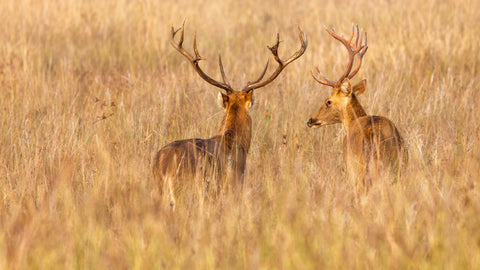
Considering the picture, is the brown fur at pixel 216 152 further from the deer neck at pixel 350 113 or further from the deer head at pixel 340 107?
the deer neck at pixel 350 113

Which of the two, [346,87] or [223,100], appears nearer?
[223,100]

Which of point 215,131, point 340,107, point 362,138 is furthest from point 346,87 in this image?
point 215,131

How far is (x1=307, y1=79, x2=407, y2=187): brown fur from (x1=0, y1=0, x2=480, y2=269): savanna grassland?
0.16 metres

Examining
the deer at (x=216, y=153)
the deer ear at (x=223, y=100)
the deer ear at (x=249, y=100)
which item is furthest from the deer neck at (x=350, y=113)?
the deer ear at (x=223, y=100)

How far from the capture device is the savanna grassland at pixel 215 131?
3.56 meters

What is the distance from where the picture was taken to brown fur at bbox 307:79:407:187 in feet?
16.8

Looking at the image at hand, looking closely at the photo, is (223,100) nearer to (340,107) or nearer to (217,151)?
(217,151)

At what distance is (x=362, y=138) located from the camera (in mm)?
5531

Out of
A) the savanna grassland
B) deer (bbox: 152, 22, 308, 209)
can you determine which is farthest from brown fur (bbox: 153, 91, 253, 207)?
the savanna grassland

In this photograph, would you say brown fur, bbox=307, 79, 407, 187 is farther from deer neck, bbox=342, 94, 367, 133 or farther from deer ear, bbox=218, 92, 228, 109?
deer ear, bbox=218, 92, 228, 109

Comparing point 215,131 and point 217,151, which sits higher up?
point 215,131

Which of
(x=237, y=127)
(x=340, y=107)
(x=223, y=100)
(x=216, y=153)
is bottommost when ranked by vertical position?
(x=216, y=153)

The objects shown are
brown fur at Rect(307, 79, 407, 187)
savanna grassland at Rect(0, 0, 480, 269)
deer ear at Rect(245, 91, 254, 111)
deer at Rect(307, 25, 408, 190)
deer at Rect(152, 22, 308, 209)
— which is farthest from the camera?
deer ear at Rect(245, 91, 254, 111)

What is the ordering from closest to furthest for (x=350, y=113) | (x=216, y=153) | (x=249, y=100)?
(x=216, y=153), (x=249, y=100), (x=350, y=113)
